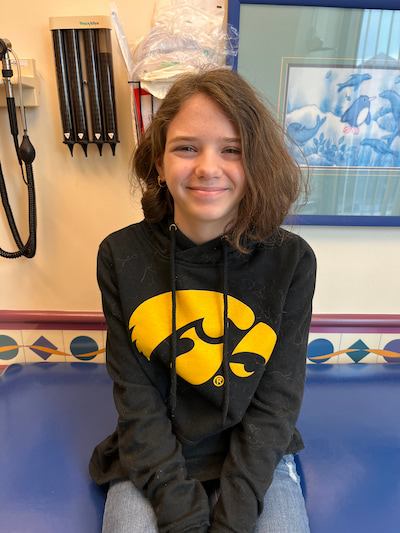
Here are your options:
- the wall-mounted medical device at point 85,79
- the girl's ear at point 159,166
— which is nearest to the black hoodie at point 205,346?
the girl's ear at point 159,166

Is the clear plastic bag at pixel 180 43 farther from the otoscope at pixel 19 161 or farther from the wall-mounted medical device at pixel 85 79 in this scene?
the otoscope at pixel 19 161

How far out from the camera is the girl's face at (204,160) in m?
0.76

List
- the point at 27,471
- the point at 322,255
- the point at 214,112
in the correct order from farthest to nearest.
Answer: the point at 322,255, the point at 27,471, the point at 214,112

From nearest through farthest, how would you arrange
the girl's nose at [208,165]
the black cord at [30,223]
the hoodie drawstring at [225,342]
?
the girl's nose at [208,165], the hoodie drawstring at [225,342], the black cord at [30,223]

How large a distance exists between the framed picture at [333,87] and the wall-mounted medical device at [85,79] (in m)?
0.36

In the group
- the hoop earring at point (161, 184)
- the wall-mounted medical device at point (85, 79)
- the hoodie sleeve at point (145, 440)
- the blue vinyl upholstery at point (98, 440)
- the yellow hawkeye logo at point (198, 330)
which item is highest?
the wall-mounted medical device at point (85, 79)

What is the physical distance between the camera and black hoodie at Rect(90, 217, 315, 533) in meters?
0.86

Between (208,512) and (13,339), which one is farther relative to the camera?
(13,339)

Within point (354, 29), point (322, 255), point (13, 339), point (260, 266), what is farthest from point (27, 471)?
point (354, 29)

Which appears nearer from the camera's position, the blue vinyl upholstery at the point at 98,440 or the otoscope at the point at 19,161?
the blue vinyl upholstery at the point at 98,440

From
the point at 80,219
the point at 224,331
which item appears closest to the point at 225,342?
the point at 224,331

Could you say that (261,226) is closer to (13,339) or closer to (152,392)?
(152,392)

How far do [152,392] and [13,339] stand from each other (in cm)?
77

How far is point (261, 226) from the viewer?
33.6 inches
